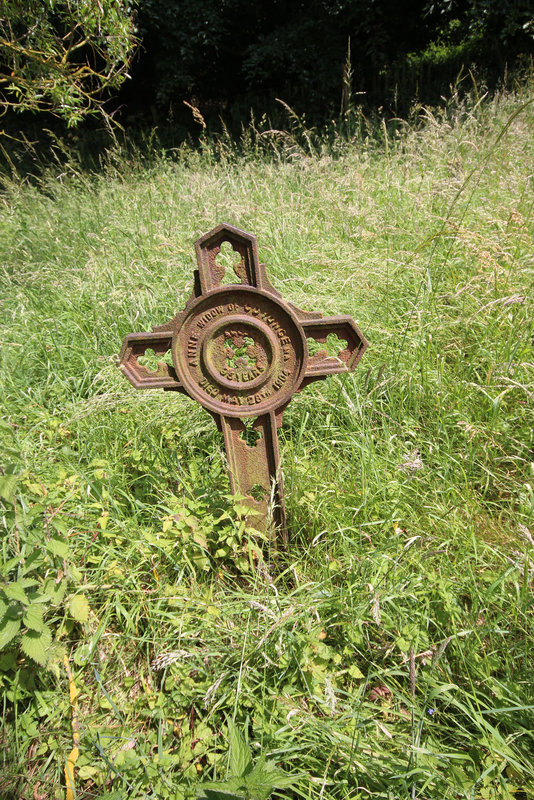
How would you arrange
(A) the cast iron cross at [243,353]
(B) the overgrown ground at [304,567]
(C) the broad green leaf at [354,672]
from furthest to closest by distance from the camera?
(A) the cast iron cross at [243,353] < (C) the broad green leaf at [354,672] < (B) the overgrown ground at [304,567]

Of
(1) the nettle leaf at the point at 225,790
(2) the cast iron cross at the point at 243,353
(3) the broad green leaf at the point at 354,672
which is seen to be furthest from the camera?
(2) the cast iron cross at the point at 243,353

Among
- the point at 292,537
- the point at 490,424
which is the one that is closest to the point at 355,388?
the point at 490,424

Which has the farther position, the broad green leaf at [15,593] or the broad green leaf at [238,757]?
the broad green leaf at [15,593]

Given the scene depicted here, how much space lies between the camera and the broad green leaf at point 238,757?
3.69 feet

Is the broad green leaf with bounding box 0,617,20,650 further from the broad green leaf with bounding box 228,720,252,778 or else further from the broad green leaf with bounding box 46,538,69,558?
the broad green leaf with bounding box 228,720,252,778

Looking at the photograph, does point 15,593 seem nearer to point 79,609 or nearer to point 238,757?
point 79,609

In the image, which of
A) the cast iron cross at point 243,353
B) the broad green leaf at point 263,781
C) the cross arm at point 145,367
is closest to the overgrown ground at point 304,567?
the broad green leaf at point 263,781

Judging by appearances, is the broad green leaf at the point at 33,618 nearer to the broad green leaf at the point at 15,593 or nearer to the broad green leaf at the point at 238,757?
the broad green leaf at the point at 15,593

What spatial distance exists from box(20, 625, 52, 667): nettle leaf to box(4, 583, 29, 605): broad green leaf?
0.11m

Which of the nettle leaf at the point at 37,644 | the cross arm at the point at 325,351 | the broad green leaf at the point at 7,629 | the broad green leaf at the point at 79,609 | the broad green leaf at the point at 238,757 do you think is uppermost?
the cross arm at the point at 325,351

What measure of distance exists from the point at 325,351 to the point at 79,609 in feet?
3.62

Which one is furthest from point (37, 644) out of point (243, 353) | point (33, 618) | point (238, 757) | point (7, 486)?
point (243, 353)

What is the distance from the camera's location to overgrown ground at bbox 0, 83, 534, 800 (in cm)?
131

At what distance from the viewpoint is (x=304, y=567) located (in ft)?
5.83
